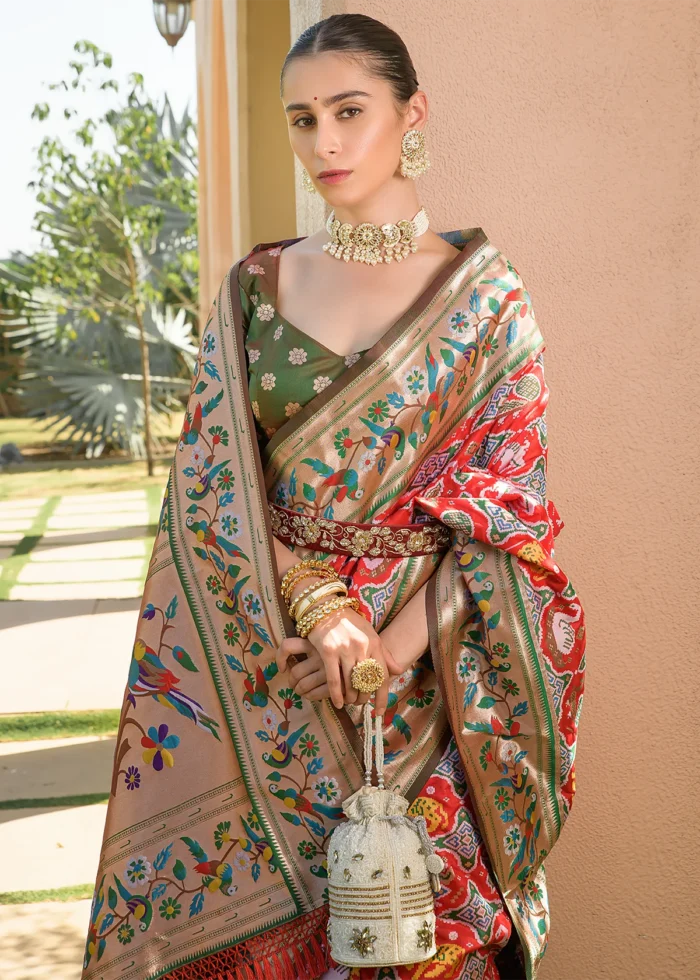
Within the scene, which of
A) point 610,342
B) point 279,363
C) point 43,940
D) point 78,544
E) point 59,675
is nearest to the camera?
point 279,363

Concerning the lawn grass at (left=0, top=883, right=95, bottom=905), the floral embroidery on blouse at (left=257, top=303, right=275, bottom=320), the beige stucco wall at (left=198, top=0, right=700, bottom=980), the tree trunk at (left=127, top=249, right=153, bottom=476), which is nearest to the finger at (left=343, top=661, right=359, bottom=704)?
the floral embroidery on blouse at (left=257, top=303, right=275, bottom=320)

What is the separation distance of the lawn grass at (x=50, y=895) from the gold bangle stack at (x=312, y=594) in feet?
6.03

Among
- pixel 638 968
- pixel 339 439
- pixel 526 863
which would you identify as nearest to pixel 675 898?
pixel 638 968

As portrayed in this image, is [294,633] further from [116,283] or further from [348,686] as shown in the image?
[116,283]

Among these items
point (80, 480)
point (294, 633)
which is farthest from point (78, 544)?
point (294, 633)

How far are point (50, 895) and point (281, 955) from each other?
1674 mm

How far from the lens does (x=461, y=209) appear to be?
2238 mm

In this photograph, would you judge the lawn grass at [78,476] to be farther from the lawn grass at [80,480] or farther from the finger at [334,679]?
the finger at [334,679]

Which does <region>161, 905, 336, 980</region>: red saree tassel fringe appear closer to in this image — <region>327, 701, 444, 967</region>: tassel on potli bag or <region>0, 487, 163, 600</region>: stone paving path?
<region>327, 701, 444, 967</region>: tassel on potli bag

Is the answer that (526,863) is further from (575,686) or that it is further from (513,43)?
(513,43)

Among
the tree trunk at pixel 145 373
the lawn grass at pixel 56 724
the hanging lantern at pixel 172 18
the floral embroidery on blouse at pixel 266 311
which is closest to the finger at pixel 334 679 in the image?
the floral embroidery on blouse at pixel 266 311

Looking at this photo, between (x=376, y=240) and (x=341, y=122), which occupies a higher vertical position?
(x=341, y=122)

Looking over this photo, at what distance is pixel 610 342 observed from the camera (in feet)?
7.52

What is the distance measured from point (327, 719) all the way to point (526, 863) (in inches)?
13.9
